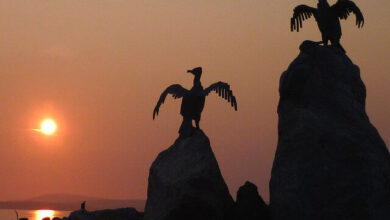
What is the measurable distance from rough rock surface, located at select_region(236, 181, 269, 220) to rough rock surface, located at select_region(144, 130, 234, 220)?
42cm

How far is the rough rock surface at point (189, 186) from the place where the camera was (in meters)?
22.5

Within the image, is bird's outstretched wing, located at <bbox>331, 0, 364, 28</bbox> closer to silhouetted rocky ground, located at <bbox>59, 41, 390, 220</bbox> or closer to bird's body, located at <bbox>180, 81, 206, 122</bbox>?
silhouetted rocky ground, located at <bbox>59, 41, 390, 220</bbox>

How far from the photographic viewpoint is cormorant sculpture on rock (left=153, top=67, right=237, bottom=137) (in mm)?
23922

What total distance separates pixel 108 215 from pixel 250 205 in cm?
867

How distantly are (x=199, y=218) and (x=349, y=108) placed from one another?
6.88m

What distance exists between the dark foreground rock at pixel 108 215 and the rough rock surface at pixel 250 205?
300 inches

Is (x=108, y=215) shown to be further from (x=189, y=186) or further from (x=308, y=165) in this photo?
(x=308, y=165)

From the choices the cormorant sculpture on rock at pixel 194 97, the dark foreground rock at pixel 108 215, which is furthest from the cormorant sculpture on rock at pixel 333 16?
the dark foreground rock at pixel 108 215

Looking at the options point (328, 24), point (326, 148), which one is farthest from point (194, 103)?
point (328, 24)

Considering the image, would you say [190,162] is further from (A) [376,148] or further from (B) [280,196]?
(A) [376,148]

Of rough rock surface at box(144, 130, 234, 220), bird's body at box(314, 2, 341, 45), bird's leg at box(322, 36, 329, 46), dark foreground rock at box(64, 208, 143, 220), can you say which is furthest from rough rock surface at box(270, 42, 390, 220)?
dark foreground rock at box(64, 208, 143, 220)

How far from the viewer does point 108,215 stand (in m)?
29.2

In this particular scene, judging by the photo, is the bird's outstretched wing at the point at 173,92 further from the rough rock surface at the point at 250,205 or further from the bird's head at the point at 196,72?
the rough rock surface at the point at 250,205

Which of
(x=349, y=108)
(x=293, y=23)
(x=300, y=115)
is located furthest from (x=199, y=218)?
(x=293, y=23)
